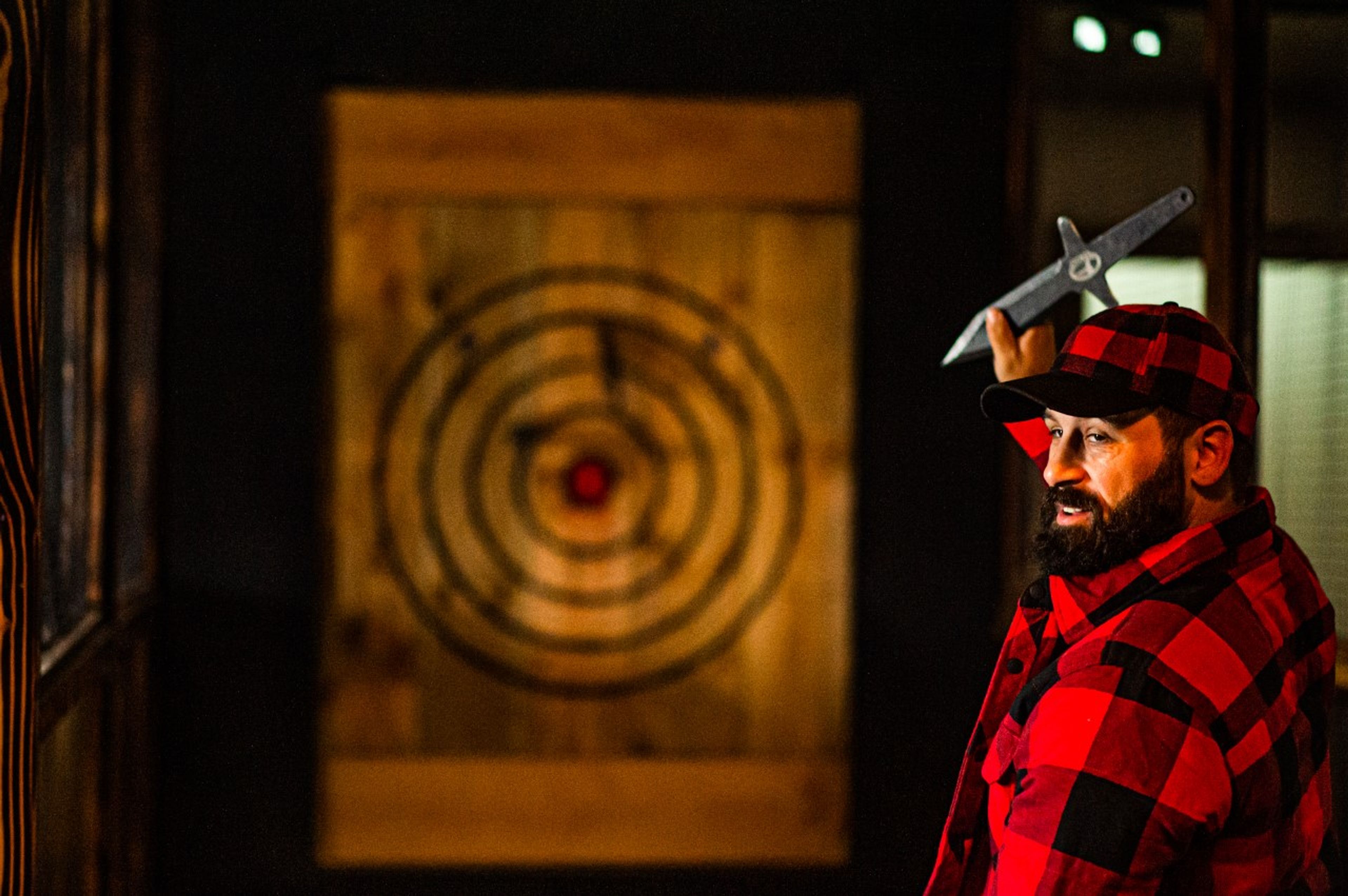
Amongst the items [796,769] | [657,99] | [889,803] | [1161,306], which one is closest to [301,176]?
[657,99]

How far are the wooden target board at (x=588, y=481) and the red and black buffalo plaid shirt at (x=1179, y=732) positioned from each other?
6.79 feet

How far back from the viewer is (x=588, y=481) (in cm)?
341

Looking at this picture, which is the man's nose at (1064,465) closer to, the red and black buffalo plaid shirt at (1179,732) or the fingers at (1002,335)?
the red and black buffalo plaid shirt at (1179,732)

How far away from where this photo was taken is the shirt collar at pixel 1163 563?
1232 millimetres

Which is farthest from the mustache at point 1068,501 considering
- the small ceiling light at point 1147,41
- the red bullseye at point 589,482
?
the red bullseye at point 589,482

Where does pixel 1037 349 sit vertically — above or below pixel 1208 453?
above

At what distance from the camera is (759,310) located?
134 inches

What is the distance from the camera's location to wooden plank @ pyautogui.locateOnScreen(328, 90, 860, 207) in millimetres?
3312

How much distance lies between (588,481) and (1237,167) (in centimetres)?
179

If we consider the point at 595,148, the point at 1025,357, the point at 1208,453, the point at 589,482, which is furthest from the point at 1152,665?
the point at 595,148

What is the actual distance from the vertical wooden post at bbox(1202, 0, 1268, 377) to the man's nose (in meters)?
1.14

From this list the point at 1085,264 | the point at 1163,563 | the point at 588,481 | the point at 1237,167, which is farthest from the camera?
the point at 588,481

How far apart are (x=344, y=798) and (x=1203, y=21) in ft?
9.49

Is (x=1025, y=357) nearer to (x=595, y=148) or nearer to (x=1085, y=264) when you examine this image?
(x=1085, y=264)
